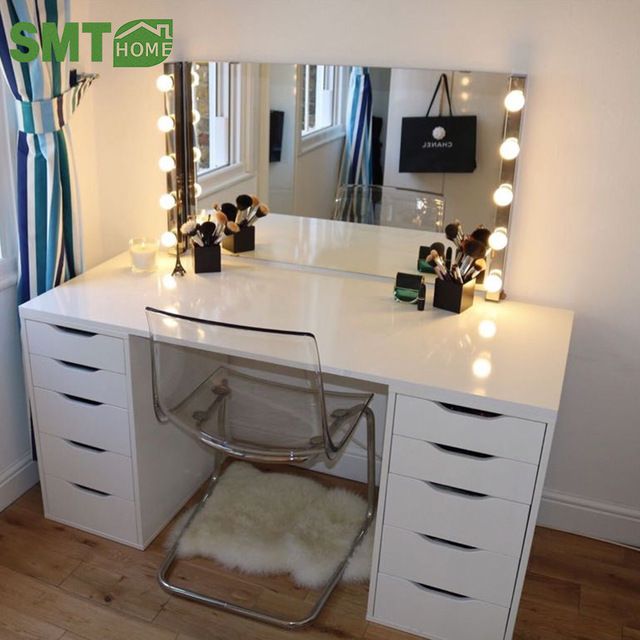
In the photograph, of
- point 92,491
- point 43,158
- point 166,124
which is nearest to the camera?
point 43,158

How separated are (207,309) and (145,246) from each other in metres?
0.42

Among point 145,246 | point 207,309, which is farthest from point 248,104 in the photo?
point 207,309

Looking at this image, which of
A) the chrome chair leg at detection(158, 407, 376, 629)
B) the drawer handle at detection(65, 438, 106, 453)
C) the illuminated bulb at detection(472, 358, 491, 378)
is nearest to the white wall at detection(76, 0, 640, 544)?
the illuminated bulb at detection(472, 358, 491, 378)

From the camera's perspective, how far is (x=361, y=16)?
6.88 ft

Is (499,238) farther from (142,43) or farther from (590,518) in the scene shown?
A: (142,43)

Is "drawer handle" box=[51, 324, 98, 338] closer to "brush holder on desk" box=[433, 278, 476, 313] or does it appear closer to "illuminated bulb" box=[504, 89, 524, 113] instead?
"brush holder on desk" box=[433, 278, 476, 313]

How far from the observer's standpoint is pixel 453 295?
209 centimetres

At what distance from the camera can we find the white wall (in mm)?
1956

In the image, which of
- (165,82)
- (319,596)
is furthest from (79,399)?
(165,82)

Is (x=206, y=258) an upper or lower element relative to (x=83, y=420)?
upper

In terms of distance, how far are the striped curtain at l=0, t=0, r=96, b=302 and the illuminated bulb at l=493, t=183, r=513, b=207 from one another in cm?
125

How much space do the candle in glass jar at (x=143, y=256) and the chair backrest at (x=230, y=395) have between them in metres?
0.50

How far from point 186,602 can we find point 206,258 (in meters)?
1.00

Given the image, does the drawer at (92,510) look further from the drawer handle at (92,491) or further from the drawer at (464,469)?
the drawer at (464,469)
